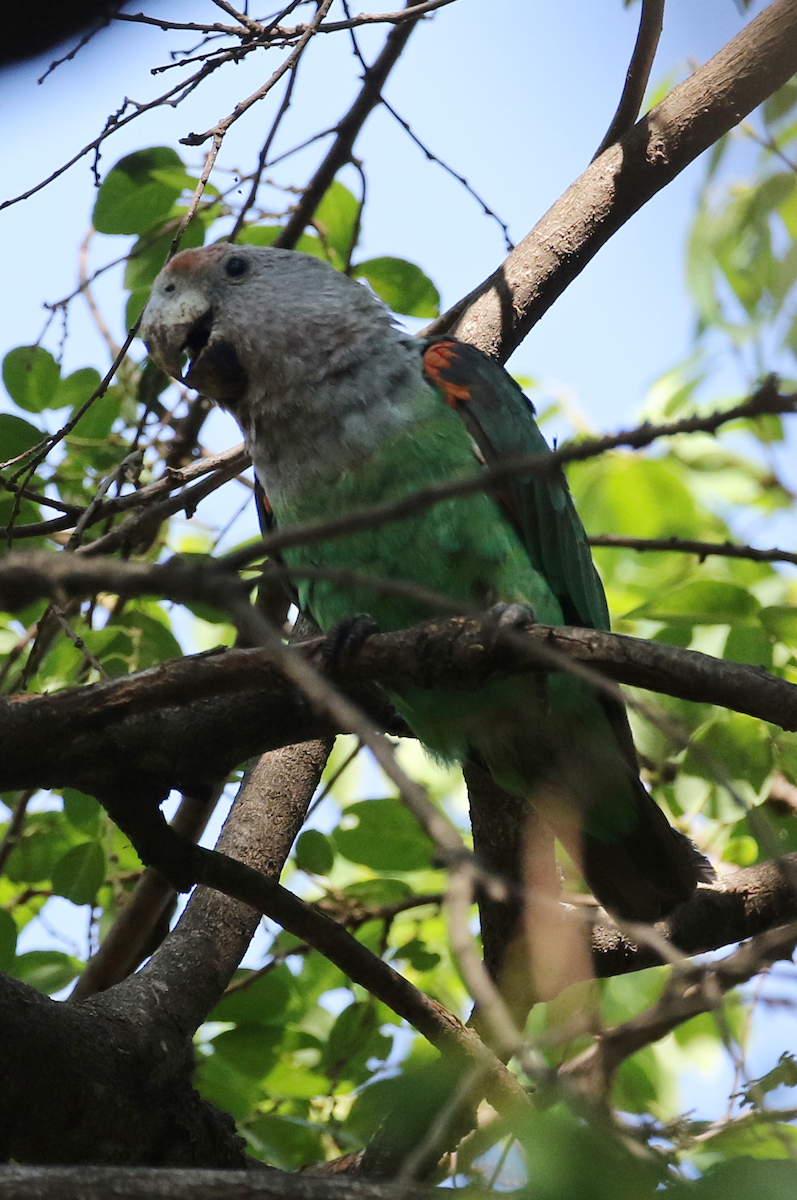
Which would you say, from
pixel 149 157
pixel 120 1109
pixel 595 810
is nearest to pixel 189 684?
pixel 120 1109

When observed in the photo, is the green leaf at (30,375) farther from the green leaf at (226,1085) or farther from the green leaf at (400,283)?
the green leaf at (226,1085)

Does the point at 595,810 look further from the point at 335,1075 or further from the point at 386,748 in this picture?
the point at 386,748

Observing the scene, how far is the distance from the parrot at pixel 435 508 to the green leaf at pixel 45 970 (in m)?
1.75

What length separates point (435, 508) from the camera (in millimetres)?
3371

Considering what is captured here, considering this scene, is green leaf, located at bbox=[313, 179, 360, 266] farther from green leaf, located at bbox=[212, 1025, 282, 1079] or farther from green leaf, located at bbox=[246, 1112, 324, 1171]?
green leaf, located at bbox=[246, 1112, 324, 1171]

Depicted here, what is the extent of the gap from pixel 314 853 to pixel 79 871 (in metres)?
0.90

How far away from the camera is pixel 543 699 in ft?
11.7

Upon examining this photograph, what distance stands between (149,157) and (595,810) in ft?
10.5

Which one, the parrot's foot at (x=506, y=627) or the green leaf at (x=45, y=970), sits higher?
the parrot's foot at (x=506, y=627)

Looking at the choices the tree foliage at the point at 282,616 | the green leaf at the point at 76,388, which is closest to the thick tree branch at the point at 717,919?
the tree foliage at the point at 282,616

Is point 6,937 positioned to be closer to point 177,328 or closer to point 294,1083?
point 294,1083

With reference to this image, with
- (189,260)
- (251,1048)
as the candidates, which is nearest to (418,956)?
(251,1048)

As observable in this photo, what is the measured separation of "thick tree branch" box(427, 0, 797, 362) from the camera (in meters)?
4.53

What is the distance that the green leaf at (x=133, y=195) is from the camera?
4.45 metres
